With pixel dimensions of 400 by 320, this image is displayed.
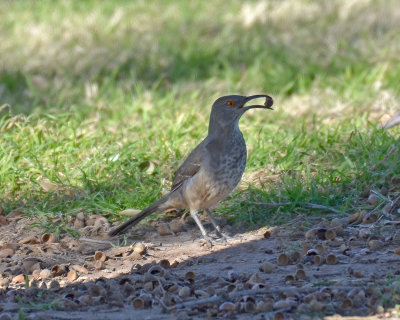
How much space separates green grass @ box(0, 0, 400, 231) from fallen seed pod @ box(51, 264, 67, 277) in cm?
93

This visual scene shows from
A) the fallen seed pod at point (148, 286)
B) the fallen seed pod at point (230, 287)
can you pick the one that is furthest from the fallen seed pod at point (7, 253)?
the fallen seed pod at point (230, 287)

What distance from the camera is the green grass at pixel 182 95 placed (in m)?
6.40

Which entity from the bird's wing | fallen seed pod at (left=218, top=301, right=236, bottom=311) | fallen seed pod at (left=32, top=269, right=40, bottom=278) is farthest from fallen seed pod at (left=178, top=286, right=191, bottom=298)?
the bird's wing

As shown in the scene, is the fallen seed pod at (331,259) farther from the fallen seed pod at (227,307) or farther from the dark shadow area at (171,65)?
the dark shadow area at (171,65)

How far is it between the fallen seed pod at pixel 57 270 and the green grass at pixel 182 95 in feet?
3.06

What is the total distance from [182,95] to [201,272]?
4152 millimetres

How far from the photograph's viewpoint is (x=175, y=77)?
373 inches

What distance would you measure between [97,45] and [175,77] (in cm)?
157

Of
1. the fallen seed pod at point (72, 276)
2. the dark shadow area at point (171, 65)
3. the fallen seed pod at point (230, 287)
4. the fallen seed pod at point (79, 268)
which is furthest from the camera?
the dark shadow area at point (171, 65)

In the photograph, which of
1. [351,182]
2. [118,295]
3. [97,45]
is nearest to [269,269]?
[118,295]

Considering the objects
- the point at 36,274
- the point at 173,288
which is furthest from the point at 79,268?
the point at 173,288

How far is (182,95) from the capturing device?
8.84 meters

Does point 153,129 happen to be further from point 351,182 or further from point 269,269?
point 269,269

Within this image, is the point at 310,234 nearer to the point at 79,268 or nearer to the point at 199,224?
the point at 199,224
